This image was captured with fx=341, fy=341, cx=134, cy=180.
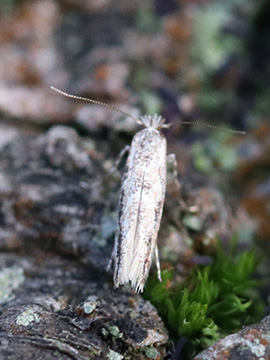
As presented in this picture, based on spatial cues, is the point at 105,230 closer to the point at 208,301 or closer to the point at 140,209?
the point at 140,209

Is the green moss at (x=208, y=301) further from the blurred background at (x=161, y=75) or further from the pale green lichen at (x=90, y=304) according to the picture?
the blurred background at (x=161, y=75)

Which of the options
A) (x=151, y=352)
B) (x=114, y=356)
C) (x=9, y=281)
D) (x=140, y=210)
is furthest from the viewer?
(x=9, y=281)

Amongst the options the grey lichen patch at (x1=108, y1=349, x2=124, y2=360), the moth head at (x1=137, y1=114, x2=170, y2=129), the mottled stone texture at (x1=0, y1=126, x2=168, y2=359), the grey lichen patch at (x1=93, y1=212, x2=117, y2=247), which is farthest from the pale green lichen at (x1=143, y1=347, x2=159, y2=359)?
the moth head at (x1=137, y1=114, x2=170, y2=129)

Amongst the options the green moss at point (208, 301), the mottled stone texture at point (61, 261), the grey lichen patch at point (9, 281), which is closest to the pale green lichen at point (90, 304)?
the mottled stone texture at point (61, 261)

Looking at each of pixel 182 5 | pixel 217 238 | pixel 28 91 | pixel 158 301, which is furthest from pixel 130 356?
pixel 182 5

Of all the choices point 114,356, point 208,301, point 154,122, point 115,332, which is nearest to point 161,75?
point 154,122

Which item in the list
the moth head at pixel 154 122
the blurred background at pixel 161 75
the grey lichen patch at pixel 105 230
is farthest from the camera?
the blurred background at pixel 161 75
